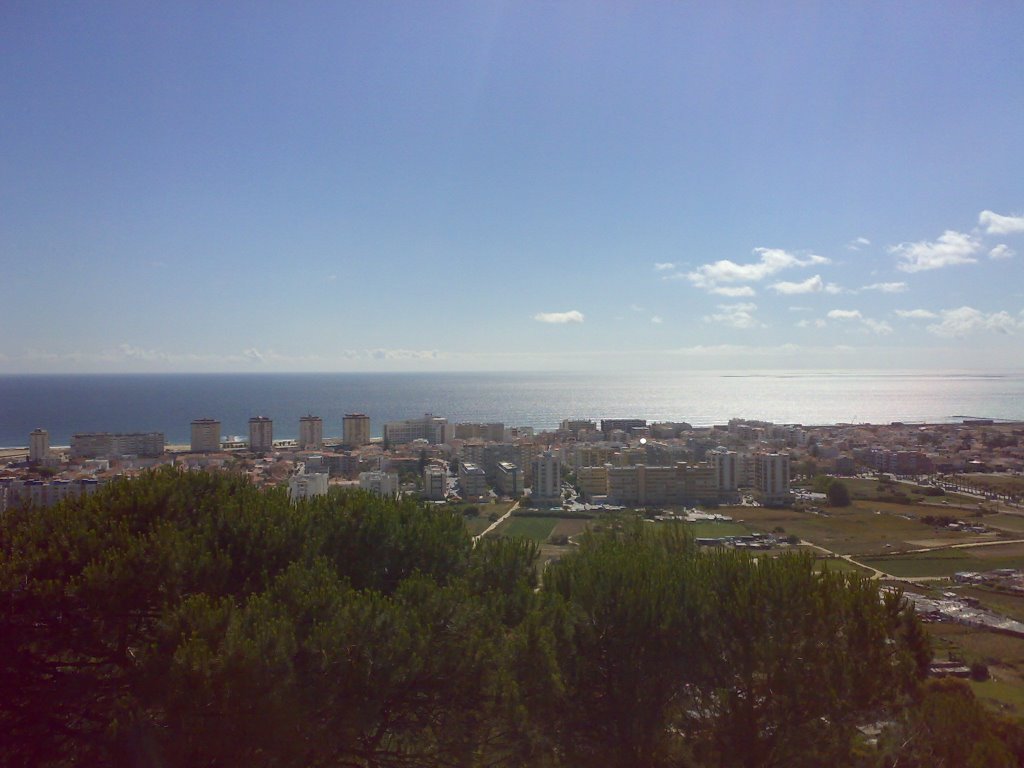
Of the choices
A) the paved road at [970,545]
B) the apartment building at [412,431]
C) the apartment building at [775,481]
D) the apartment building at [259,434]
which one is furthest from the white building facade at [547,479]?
the apartment building at [412,431]

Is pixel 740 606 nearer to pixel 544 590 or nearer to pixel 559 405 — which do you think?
pixel 544 590

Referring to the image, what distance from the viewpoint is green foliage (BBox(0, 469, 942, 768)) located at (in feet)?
10.5

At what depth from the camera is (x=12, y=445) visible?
118 feet

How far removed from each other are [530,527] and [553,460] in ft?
18.0

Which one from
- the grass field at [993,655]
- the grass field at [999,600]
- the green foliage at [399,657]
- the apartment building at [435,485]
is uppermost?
the green foliage at [399,657]

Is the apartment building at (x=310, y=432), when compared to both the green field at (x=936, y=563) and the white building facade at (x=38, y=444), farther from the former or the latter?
the green field at (x=936, y=563)

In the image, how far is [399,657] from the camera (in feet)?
11.2

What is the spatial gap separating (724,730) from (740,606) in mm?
665

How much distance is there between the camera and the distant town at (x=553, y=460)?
69.1ft

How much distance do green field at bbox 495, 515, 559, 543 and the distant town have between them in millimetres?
2399

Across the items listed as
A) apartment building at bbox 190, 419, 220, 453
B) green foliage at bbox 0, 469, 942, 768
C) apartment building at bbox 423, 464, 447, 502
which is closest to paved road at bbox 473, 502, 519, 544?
apartment building at bbox 423, 464, 447, 502

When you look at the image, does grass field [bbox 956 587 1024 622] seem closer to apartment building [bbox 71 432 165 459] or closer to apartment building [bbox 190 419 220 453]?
apartment building [bbox 190 419 220 453]

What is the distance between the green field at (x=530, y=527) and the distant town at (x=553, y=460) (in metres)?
2.40

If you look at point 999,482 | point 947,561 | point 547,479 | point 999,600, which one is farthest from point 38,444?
point 999,482
